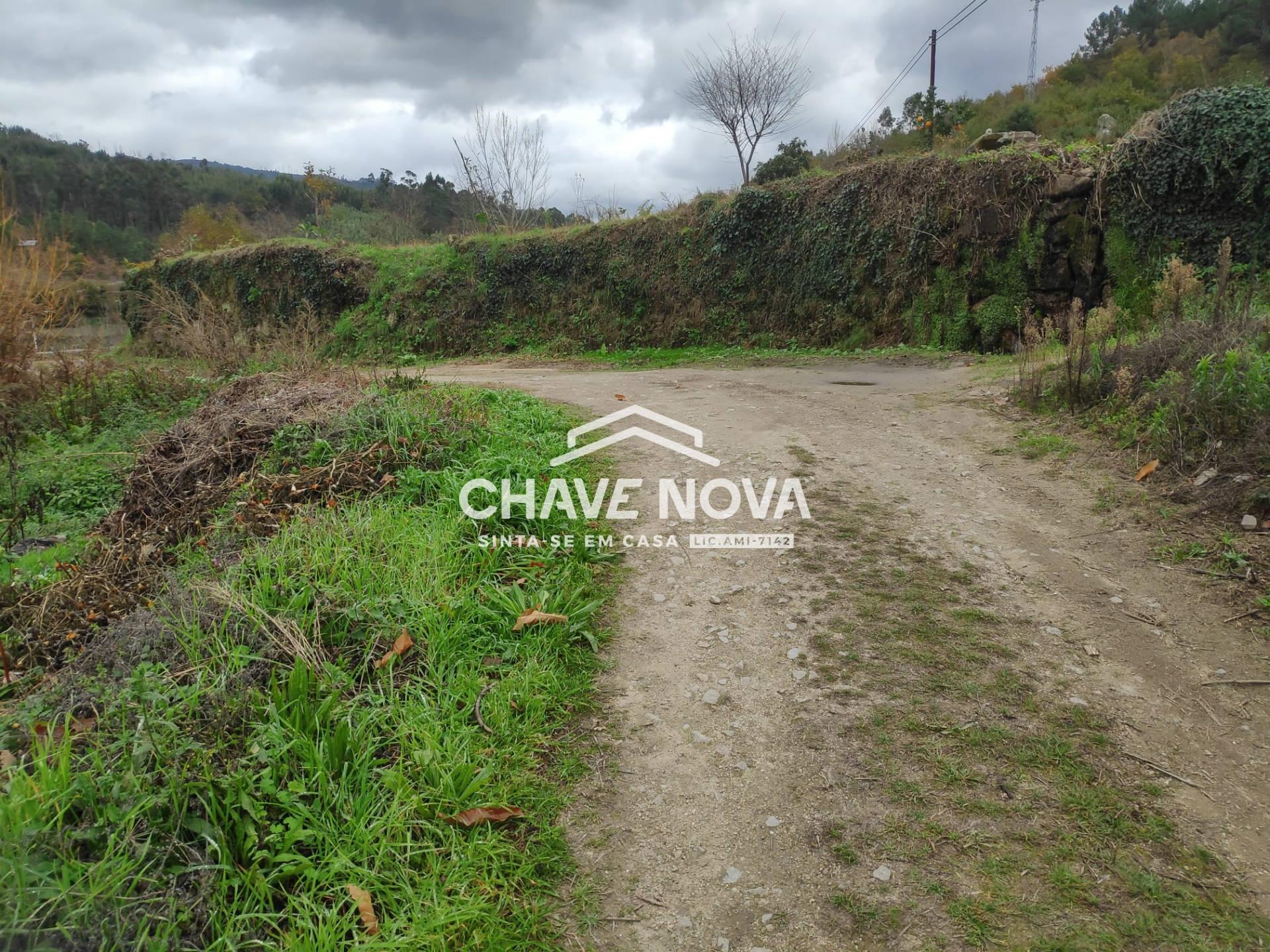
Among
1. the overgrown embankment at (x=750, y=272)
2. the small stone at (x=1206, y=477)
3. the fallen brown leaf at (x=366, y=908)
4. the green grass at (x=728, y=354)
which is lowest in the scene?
the fallen brown leaf at (x=366, y=908)

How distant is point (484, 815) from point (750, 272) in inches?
532

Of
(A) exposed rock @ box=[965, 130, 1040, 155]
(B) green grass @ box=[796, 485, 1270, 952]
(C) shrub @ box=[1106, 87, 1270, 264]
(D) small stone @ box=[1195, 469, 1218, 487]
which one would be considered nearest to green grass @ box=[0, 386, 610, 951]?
(B) green grass @ box=[796, 485, 1270, 952]

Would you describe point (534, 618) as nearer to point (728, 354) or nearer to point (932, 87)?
point (728, 354)

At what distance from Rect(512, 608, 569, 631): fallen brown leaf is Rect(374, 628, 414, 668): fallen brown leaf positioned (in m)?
0.51

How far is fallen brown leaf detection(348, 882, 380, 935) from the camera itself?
1.87 metres

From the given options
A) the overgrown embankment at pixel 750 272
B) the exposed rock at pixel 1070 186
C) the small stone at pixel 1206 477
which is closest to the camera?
the small stone at pixel 1206 477

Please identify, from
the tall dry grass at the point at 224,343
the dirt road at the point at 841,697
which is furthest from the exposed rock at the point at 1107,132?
the tall dry grass at the point at 224,343

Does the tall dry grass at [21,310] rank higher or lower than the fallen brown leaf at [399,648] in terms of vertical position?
higher

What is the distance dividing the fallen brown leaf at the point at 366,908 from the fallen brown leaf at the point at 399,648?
101cm

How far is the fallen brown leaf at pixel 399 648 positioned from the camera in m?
2.87

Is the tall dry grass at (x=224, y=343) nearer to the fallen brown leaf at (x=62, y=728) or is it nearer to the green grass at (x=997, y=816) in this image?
the fallen brown leaf at (x=62, y=728)

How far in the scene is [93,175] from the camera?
156ft

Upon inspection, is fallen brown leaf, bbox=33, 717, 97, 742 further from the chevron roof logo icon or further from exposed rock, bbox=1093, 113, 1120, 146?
exposed rock, bbox=1093, 113, 1120, 146

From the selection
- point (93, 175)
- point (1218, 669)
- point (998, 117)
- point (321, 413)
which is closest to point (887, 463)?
point (1218, 669)
